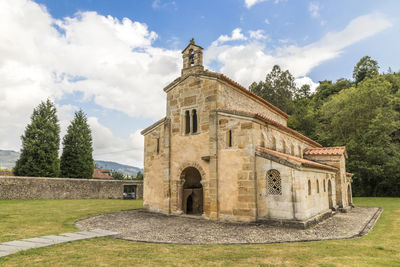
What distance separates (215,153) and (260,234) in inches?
190

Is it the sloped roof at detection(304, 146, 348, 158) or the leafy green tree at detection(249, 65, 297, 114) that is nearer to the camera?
the sloped roof at detection(304, 146, 348, 158)

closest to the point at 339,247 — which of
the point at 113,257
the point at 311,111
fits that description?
the point at 113,257

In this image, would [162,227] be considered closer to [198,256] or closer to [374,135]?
[198,256]

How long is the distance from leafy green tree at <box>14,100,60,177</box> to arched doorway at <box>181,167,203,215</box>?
23.0 meters

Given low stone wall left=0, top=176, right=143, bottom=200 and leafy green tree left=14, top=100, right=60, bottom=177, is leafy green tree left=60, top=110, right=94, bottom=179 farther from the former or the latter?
low stone wall left=0, top=176, right=143, bottom=200

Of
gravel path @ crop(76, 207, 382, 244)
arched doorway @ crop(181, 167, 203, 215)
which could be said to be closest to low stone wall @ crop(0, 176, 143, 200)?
gravel path @ crop(76, 207, 382, 244)

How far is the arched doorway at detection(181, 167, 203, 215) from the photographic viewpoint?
51.7 feet

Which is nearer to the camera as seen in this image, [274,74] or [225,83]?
[225,83]

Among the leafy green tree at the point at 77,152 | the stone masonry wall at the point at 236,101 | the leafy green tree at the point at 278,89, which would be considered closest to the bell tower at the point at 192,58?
the stone masonry wall at the point at 236,101

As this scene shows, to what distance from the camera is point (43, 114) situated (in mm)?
33500

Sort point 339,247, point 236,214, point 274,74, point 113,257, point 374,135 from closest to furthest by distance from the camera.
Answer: point 113,257 < point 339,247 < point 236,214 < point 374,135 < point 274,74

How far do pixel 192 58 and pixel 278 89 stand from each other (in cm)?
3263

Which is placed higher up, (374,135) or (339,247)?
(374,135)

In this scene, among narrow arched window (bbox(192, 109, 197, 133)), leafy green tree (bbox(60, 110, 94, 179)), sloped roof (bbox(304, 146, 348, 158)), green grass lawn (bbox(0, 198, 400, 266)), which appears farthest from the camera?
leafy green tree (bbox(60, 110, 94, 179))
